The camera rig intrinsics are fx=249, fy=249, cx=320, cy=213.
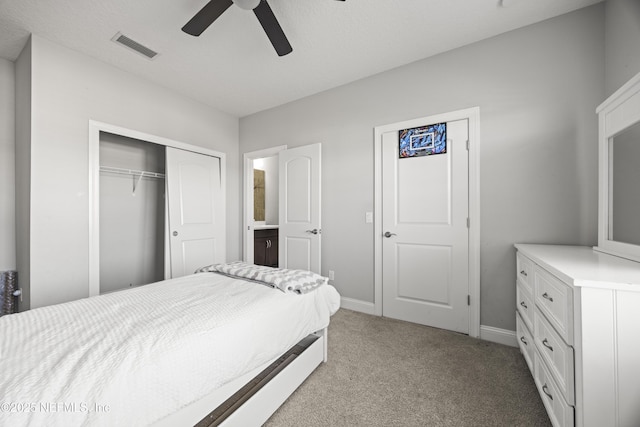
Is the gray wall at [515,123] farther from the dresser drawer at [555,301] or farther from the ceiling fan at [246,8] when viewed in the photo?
the ceiling fan at [246,8]

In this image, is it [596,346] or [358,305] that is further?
[358,305]

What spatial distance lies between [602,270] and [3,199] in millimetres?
4548

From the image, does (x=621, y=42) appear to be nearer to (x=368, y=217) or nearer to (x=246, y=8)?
(x=368, y=217)

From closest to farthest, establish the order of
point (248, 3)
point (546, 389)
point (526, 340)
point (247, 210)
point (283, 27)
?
point (546, 389)
point (248, 3)
point (526, 340)
point (283, 27)
point (247, 210)

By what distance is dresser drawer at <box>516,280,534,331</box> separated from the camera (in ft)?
5.19

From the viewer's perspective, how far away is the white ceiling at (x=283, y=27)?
190 cm

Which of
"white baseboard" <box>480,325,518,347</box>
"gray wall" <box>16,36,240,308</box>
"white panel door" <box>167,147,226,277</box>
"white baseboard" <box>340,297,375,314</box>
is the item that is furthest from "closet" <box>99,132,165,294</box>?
"white baseboard" <box>480,325,518,347</box>

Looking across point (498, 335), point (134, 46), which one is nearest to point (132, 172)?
point (134, 46)

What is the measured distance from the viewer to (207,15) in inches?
66.2

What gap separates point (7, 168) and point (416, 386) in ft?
13.5

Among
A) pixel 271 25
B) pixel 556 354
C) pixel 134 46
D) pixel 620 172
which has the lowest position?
pixel 556 354

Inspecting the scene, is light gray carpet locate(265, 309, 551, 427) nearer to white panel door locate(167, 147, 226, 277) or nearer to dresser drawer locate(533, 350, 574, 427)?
dresser drawer locate(533, 350, 574, 427)

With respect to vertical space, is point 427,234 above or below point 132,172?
below

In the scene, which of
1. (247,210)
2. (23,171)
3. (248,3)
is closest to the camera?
(248,3)
